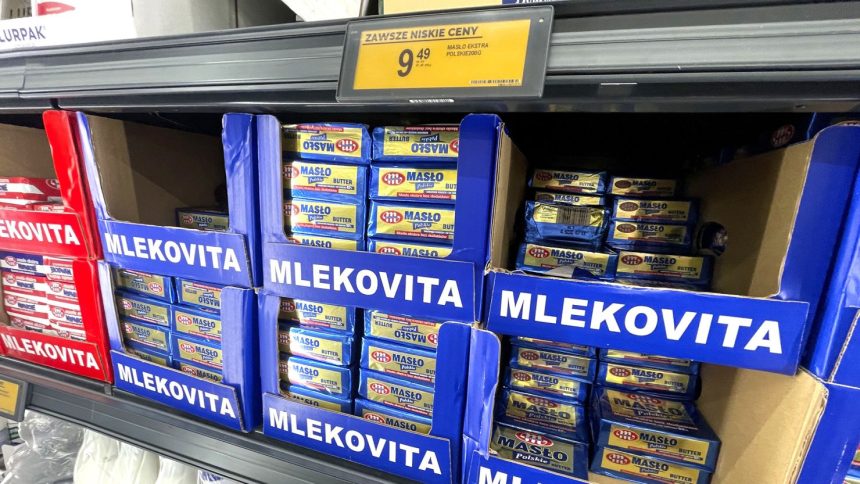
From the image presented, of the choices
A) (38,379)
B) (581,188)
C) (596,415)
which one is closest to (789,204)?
(581,188)

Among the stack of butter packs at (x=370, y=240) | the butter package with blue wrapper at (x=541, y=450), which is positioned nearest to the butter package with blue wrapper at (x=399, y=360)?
the stack of butter packs at (x=370, y=240)

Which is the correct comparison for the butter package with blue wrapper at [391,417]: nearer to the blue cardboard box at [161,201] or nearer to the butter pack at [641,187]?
the blue cardboard box at [161,201]

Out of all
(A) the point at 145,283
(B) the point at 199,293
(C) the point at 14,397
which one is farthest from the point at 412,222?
(C) the point at 14,397

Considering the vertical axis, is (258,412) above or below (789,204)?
below

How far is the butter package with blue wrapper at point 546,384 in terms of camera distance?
2.25 feet

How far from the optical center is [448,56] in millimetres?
449

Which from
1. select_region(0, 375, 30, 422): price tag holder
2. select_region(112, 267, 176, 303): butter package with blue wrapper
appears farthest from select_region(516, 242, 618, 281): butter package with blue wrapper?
select_region(0, 375, 30, 422): price tag holder

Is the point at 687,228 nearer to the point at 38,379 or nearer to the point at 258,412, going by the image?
the point at 258,412

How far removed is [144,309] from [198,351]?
159mm

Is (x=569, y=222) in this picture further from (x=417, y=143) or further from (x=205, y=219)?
(x=205, y=219)

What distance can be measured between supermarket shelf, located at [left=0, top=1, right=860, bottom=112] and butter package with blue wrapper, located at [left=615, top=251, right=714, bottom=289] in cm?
30

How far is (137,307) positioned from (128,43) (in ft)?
1.70

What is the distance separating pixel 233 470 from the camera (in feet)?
2.27

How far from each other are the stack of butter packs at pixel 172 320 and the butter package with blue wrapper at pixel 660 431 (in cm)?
73
